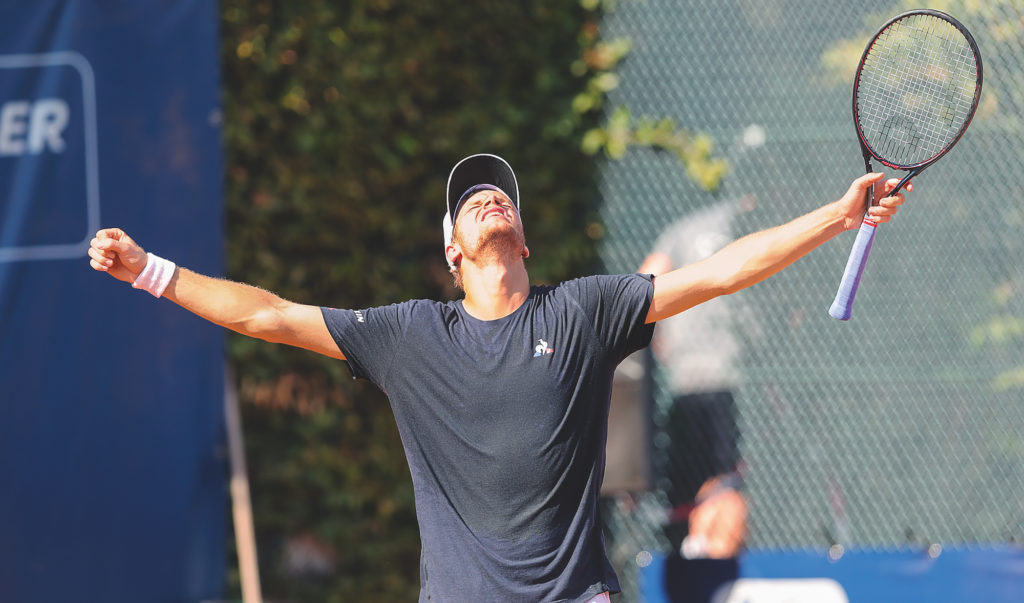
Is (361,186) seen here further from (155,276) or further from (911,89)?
(911,89)

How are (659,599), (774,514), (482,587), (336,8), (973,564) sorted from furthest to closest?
(336,8)
(774,514)
(659,599)
(973,564)
(482,587)

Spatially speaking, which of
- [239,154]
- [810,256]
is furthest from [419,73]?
[810,256]

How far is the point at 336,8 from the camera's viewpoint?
19.9ft

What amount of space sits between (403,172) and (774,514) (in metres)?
2.62

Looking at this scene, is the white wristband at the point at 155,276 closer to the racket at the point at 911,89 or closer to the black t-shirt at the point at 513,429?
the black t-shirt at the point at 513,429

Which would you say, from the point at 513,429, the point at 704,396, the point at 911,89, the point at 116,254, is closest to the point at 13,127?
the point at 116,254

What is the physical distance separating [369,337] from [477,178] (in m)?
0.68

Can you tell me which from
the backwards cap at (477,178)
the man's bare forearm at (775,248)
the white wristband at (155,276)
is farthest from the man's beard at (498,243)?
the white wristband at (155,276)

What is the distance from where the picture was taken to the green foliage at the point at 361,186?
594 cm

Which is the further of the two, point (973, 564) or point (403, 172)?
point (403, 172)

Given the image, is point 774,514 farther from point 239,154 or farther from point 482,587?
point 239,154

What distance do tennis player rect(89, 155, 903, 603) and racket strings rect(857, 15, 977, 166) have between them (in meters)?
0.71

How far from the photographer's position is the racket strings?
3689 millimetres

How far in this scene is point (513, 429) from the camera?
319 cm
